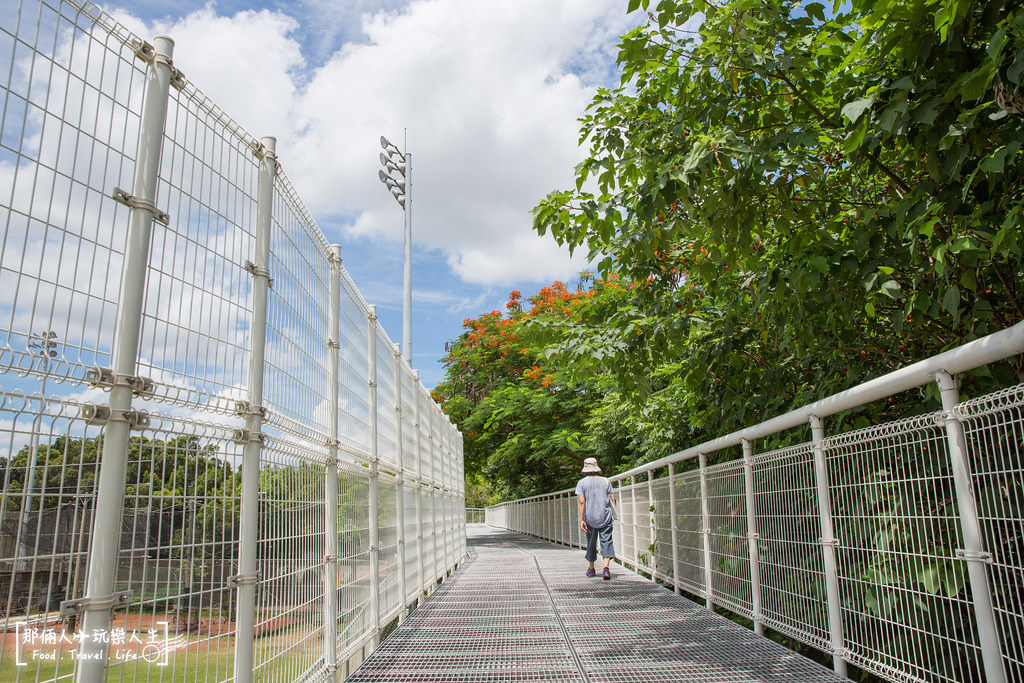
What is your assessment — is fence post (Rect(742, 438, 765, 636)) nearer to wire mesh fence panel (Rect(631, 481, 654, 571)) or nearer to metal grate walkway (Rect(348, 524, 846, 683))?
metal grate walkway (Rect(348, 524, 846, 683))

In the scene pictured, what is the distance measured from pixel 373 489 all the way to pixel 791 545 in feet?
10.2

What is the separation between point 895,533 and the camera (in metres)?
3.56

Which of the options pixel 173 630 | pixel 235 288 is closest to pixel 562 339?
pixel 235 288

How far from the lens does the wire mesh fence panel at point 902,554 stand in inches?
126

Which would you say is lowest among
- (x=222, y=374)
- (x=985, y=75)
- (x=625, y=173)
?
(x=222, y=374)

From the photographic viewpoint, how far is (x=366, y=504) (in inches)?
207

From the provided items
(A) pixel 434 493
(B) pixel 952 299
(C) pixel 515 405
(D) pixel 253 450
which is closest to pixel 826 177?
(B) pixel 952 299

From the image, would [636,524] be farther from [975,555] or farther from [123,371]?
[123,371]

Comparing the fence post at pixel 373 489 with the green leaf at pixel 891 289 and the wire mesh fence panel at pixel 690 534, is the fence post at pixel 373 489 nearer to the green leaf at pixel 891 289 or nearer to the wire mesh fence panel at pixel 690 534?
the wire mesh fence panel at pixel 690 534

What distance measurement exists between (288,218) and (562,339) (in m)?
3.93

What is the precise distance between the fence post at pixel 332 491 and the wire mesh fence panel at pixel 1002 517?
10.7 ft

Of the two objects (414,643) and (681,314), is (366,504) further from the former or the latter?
(681,314)

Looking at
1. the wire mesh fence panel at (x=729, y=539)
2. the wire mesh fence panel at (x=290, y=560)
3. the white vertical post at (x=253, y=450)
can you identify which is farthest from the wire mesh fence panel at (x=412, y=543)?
the white vertical post at (x=253, y=450)

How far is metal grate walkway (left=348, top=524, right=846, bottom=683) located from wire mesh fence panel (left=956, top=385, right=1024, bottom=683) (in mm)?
1359
